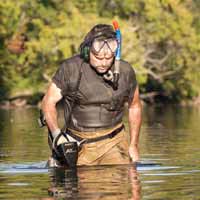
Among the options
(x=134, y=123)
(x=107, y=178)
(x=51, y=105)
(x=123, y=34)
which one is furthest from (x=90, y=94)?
(x=123, y=34)

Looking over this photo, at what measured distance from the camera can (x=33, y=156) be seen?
766 inches

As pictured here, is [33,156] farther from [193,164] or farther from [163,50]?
[163,50]

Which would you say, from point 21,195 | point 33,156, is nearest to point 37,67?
point 33,156

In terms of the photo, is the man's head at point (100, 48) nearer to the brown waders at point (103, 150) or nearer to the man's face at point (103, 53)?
the man's face at point (103, 53)

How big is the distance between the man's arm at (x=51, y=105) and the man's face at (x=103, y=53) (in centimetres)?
71

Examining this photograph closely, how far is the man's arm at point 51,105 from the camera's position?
1526cm

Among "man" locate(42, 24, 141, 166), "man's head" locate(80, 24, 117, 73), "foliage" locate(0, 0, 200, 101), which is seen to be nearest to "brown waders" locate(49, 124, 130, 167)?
"man" locate(42, 24, 141, 166)

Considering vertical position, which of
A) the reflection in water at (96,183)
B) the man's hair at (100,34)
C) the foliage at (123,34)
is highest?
the man's hair at (100,34)

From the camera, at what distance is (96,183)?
44.6ft

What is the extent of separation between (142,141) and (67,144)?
930cm

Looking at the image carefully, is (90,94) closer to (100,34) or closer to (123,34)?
(100,34)

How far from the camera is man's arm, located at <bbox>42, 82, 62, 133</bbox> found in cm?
1526

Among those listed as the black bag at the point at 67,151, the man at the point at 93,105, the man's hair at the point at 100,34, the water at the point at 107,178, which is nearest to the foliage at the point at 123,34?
the water at the point at 107,178

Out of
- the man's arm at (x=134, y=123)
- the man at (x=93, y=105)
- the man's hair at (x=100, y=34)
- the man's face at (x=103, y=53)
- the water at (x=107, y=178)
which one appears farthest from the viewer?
the man's arm at (x=134, y=123)
